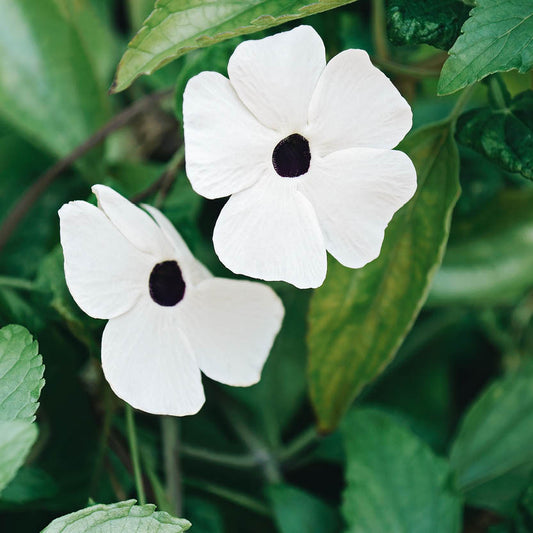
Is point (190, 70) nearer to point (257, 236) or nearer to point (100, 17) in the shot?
point (257, 236)

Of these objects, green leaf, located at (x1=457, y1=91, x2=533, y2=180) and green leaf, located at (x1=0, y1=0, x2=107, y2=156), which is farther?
green leaf, located at (x1=0, y1=0, x2=107, y2=156)

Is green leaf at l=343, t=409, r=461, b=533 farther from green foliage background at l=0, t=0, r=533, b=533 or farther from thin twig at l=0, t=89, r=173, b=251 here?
thin twig at l=0, t=89, r=173, b=251

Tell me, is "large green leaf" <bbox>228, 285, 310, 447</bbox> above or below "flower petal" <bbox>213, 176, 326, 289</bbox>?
below

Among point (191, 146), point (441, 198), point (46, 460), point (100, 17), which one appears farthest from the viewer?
point (100, 17)

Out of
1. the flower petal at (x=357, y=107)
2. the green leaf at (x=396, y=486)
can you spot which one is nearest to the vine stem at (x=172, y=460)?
the green leaf at (x=396, y=486)

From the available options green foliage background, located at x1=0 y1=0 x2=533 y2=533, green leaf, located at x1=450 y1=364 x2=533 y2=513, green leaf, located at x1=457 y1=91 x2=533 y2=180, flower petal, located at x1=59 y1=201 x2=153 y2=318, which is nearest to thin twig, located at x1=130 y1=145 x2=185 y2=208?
green foliage background, located at x1=0 y1=0 x2=533 y2=533

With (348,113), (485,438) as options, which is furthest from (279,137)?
(485,438)
